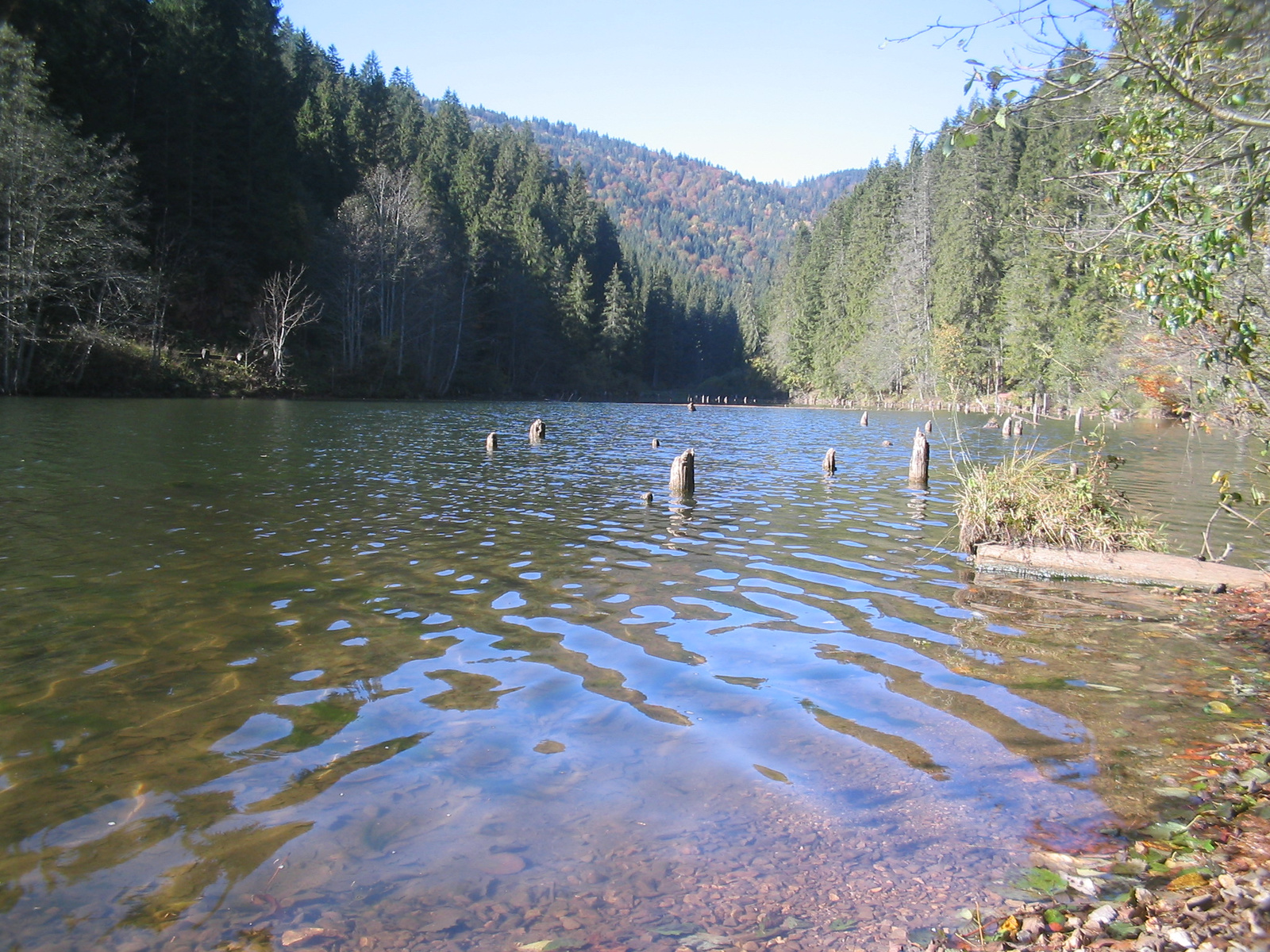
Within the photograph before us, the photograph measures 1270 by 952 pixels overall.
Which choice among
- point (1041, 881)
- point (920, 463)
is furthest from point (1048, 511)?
point (920, 463)

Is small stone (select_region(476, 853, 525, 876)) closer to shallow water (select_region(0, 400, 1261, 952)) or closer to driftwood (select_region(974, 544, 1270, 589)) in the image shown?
shallow water (select_region(0, 400, 1261, 952))

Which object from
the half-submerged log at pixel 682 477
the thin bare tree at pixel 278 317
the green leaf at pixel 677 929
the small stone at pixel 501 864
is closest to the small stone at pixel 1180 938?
the green leaf at pixel 677 929

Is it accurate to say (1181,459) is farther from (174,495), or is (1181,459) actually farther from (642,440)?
(174,495)

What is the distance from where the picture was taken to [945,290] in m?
67.5

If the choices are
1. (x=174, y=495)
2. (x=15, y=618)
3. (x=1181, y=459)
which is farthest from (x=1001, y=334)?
(x=15, y=618)

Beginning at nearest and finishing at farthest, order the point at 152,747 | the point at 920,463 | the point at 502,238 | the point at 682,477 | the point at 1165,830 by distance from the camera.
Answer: the point at 1165,830
the point at 152,747
the point at 682,477
the point at 920,463
the point at 502,238

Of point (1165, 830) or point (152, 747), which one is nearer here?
point (1165, 830)

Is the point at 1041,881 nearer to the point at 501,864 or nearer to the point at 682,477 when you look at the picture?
the point at 501,864

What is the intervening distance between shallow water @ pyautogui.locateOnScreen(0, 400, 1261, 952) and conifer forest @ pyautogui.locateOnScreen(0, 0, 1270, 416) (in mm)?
2856

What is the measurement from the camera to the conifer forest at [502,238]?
535 cm

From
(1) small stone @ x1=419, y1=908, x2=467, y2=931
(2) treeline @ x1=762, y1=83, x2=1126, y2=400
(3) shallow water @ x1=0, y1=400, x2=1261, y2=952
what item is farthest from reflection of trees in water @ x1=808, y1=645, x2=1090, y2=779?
(2) treeline @ x1=762, y1=83, x2=1126, y2=400

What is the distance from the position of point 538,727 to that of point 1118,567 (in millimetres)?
7273

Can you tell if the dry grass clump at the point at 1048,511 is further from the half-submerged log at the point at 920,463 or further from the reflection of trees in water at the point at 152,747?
the reflection of trees in water at the point at 152,747

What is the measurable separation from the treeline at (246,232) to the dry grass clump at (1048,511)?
10.3 metres
